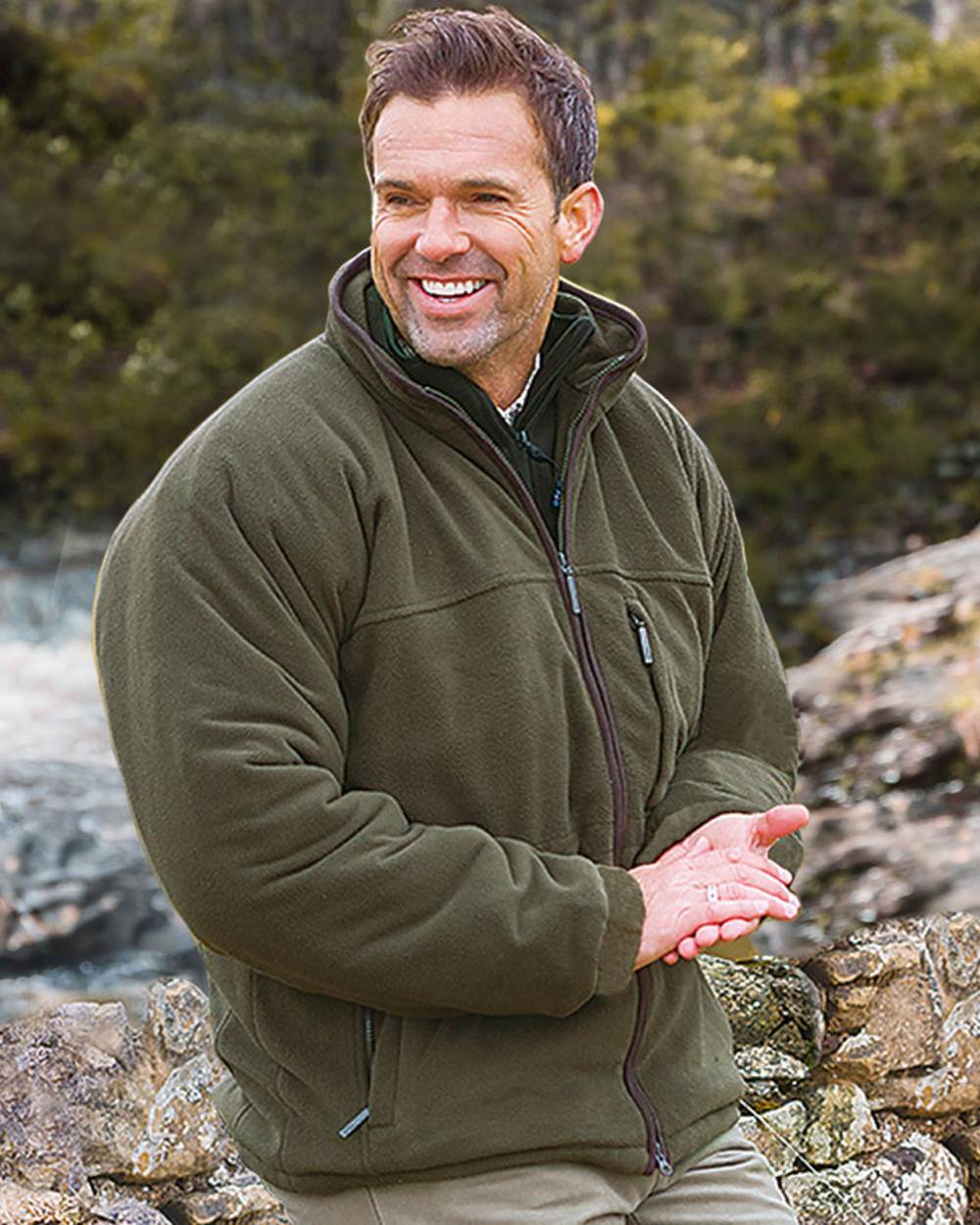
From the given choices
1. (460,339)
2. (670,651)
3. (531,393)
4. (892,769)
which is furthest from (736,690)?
(892,769)

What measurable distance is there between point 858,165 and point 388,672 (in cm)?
879

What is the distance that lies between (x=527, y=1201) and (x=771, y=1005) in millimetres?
805

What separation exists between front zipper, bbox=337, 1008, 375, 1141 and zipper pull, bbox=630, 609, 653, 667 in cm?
42

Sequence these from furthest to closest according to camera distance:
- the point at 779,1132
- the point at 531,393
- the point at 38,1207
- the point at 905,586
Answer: the point at 905,586 → the point at 779,1132 → the point at 38,1207 → the point at 531,393

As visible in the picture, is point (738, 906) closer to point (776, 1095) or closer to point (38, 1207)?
point (776, 1095)

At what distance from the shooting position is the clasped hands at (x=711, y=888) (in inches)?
57.2

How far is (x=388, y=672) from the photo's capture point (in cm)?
142

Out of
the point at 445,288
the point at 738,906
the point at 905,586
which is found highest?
the point at 445,288

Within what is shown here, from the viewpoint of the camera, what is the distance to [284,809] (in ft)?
4.35

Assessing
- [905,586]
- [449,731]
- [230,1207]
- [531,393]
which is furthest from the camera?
[905,586]

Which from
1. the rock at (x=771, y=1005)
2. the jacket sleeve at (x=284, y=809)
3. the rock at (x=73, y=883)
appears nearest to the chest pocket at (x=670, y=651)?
the jacket sleeve at (x=284, y=809)

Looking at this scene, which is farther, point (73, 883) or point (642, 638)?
point (73, 883)

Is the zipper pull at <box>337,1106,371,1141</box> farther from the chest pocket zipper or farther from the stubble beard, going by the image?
the stubble beard

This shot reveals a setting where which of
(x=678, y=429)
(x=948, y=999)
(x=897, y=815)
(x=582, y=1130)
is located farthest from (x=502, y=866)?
(x=897, y=815)
